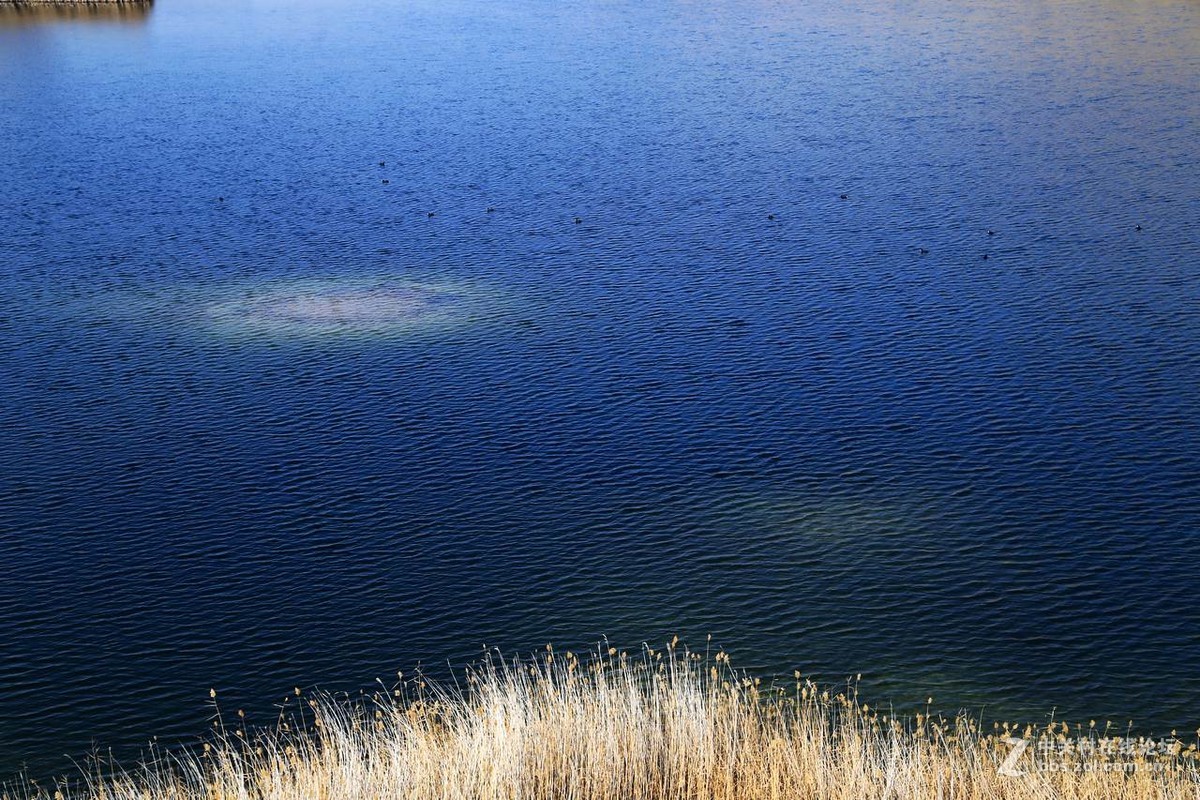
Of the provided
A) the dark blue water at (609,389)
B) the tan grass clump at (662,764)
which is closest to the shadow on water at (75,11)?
the dark blue water at (609,389)

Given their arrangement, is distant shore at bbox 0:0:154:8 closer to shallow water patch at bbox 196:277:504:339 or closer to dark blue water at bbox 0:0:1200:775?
dark blue water at bbox 0:0:1200:775

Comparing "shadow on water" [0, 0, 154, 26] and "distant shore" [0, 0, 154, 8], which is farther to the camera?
"distant shore" [0, 0, 154, 8]

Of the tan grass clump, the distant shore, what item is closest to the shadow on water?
the distant shore

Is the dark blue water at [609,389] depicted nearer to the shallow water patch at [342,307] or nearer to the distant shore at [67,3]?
the shallow water patch at [342,307]

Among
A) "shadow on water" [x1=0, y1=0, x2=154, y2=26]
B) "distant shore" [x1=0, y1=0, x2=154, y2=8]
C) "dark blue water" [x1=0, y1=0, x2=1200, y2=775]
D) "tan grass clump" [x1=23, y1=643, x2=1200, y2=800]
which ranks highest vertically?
"distant shore" [x1=0, y1=0, x2=154, y2=8]

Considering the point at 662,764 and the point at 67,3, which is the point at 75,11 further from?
the point at 662,764

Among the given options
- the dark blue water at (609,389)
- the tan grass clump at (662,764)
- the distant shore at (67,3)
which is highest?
the distant shore at (67,3)

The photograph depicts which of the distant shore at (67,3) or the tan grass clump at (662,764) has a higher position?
the distant shore at (67,3)
